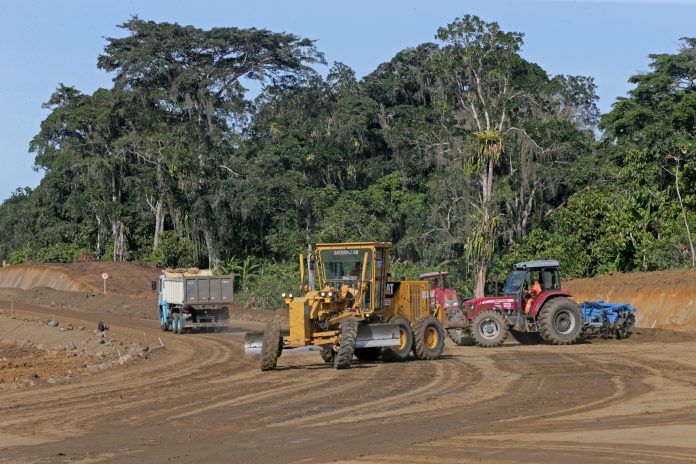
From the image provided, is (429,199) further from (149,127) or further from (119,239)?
(119,239)

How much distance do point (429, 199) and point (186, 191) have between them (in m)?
14.8

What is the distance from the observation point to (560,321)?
88.5 feet

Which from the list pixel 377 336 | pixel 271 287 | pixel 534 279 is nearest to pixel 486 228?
pixel 271 287

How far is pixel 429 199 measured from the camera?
57.6 m

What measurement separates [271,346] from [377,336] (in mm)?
2282

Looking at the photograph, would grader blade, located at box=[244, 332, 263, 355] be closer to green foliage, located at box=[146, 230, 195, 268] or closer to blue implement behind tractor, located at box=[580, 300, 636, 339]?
blue implement behind tractor, located at box=[580, 300, 636, 339]

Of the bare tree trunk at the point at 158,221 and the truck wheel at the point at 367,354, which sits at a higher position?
the bare tree trunk at the point at 158,221

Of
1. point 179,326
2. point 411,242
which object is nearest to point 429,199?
point 411,242

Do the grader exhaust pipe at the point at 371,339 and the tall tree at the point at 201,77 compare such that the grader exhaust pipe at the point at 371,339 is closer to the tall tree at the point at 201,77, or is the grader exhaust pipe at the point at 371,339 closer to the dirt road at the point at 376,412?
the dirt road at the point at 376,412

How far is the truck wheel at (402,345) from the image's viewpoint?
2264 cm

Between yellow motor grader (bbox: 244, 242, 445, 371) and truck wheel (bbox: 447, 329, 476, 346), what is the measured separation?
539cm

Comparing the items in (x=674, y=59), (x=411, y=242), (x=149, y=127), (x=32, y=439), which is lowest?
(x=32, y=439)

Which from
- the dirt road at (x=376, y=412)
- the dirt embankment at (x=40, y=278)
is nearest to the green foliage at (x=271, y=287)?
the dirt embankment at (x=40, y=278)

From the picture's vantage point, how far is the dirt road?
476 inches
